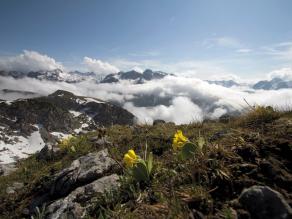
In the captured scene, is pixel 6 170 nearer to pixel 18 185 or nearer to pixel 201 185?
pixel 18 185

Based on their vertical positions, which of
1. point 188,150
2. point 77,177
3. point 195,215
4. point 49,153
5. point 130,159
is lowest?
point 49,153

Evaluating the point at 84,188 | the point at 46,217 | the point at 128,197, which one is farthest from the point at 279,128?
the point at 46,217

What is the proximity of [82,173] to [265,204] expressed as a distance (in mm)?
5029

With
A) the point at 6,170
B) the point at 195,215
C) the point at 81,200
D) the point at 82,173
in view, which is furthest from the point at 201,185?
the point at 6,170

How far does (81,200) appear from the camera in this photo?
6020mm

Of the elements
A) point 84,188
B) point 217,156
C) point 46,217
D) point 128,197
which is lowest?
point 46,217

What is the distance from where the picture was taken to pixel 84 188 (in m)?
6.57

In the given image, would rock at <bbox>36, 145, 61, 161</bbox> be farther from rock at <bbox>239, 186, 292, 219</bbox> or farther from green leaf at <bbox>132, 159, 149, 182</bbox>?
rock at <bbox>239, 186, 292, 219</bbox>

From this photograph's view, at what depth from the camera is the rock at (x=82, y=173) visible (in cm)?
731

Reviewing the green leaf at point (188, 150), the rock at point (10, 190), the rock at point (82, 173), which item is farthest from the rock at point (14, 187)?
the green leaf at point (188, 150)

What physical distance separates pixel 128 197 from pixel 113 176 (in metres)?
1.58

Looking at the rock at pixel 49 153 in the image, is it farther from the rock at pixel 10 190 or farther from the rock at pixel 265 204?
the rock at pixel 265 204

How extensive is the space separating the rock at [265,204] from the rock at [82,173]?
432 cm

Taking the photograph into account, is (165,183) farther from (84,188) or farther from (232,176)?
(84,188)
